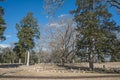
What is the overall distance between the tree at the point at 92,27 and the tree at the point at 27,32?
22463 mm

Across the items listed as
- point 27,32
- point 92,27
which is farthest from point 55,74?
point 27,32

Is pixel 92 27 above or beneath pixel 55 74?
above

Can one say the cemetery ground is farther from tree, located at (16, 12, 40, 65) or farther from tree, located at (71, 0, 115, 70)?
tree, located at (16, 12, 40, 65)

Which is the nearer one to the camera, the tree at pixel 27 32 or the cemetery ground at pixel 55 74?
the cemetery ground at pixel 55 74

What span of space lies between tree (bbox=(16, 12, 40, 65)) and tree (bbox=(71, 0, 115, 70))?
22463 mm

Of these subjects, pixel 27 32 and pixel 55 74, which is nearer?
pixel 55 74

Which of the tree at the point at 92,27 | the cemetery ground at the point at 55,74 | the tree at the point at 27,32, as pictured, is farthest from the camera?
the tree at the point at 27,32

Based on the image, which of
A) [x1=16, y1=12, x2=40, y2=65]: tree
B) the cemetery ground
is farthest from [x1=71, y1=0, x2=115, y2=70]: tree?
[x1=16, y1=12, x2=40, y2=65]: tree

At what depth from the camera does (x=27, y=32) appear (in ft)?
197

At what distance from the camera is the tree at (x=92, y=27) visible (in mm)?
37812

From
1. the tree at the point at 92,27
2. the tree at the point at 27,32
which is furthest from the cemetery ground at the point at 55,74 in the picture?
the tree at the point at 27,32

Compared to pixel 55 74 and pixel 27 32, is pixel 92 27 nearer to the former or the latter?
pixel 55 74

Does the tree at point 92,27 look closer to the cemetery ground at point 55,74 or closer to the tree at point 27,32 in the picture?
the cemetery ground at point 55,74

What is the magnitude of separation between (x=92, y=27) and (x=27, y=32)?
26.1m
